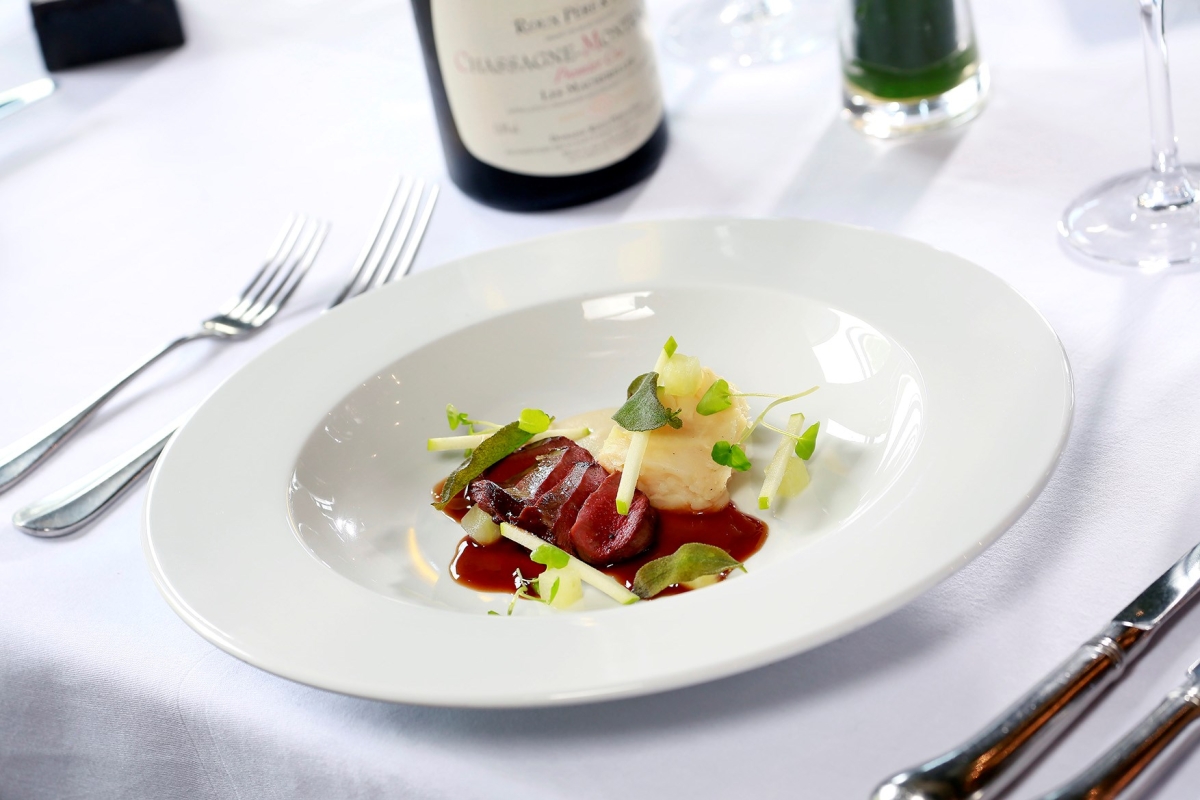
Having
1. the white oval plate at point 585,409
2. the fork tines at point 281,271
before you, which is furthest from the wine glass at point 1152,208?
the fork tines at point 281,271

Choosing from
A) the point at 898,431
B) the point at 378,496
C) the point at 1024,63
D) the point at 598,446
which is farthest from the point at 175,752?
the point at 1024,63

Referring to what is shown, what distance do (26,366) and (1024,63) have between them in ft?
3.30

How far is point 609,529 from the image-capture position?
2.07 feet

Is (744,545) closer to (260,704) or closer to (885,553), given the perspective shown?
(885,553)

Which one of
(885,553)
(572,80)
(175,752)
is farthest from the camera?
(572,80)

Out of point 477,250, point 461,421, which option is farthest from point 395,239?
point 461,421

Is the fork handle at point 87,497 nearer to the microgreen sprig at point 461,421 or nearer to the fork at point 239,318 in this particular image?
the fork at point 239,318

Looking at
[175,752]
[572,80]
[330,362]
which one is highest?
[572,80]

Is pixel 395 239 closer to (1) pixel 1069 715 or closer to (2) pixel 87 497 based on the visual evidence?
(2) pixel 87 497

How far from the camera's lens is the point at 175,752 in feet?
2.04

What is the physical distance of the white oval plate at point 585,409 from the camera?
0.49 metres

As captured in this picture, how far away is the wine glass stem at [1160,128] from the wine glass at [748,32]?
0.52 meters

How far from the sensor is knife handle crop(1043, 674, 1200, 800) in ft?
1.29

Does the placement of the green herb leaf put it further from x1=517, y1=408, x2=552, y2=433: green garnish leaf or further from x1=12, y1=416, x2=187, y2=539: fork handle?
x1=12, y1=416, x2=187, y2=539: fork handle
